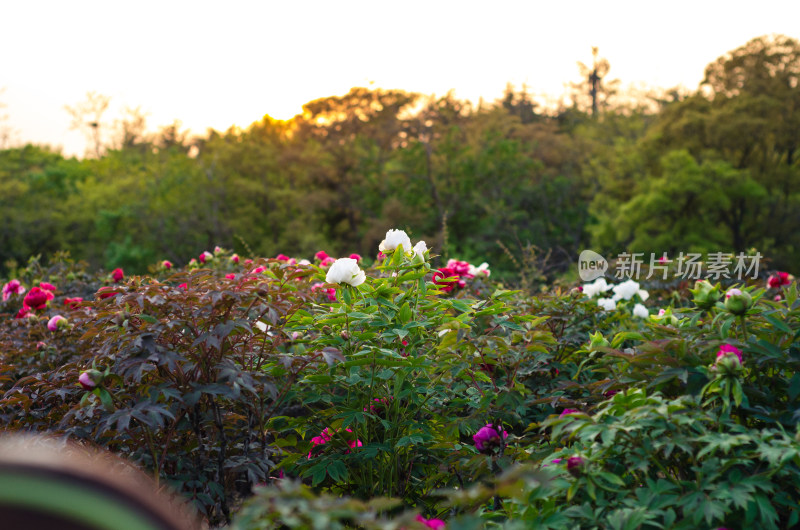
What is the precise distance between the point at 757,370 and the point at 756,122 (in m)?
13.8

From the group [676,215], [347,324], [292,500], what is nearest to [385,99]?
[676,215]

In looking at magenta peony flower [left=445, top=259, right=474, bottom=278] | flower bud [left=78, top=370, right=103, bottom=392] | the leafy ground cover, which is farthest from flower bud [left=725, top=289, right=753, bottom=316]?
magenta peony flower [left=445, top=259, right=474, bottom=278]

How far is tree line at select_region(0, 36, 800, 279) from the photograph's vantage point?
45.2ft

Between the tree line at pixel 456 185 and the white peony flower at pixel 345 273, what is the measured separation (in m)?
12.0

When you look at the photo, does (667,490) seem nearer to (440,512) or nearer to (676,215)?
(440,512)

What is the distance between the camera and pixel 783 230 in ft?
45.2

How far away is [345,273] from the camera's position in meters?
2.11

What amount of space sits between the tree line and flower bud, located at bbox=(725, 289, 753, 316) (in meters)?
12.1

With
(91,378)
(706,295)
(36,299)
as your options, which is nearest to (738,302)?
(706,295)

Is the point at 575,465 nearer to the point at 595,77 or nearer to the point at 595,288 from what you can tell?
the point at 595,288

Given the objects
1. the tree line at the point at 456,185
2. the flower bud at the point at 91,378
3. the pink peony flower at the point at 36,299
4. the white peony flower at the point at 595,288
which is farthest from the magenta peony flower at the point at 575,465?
the tree line at the point at 456,185

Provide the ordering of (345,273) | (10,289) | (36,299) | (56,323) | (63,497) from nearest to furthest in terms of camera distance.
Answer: (63,497) → (345,273) → (56,323) → (36,299) → (10,289)

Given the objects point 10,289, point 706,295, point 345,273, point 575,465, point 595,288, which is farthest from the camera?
point 10,289

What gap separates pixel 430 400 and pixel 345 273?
0.57 m
